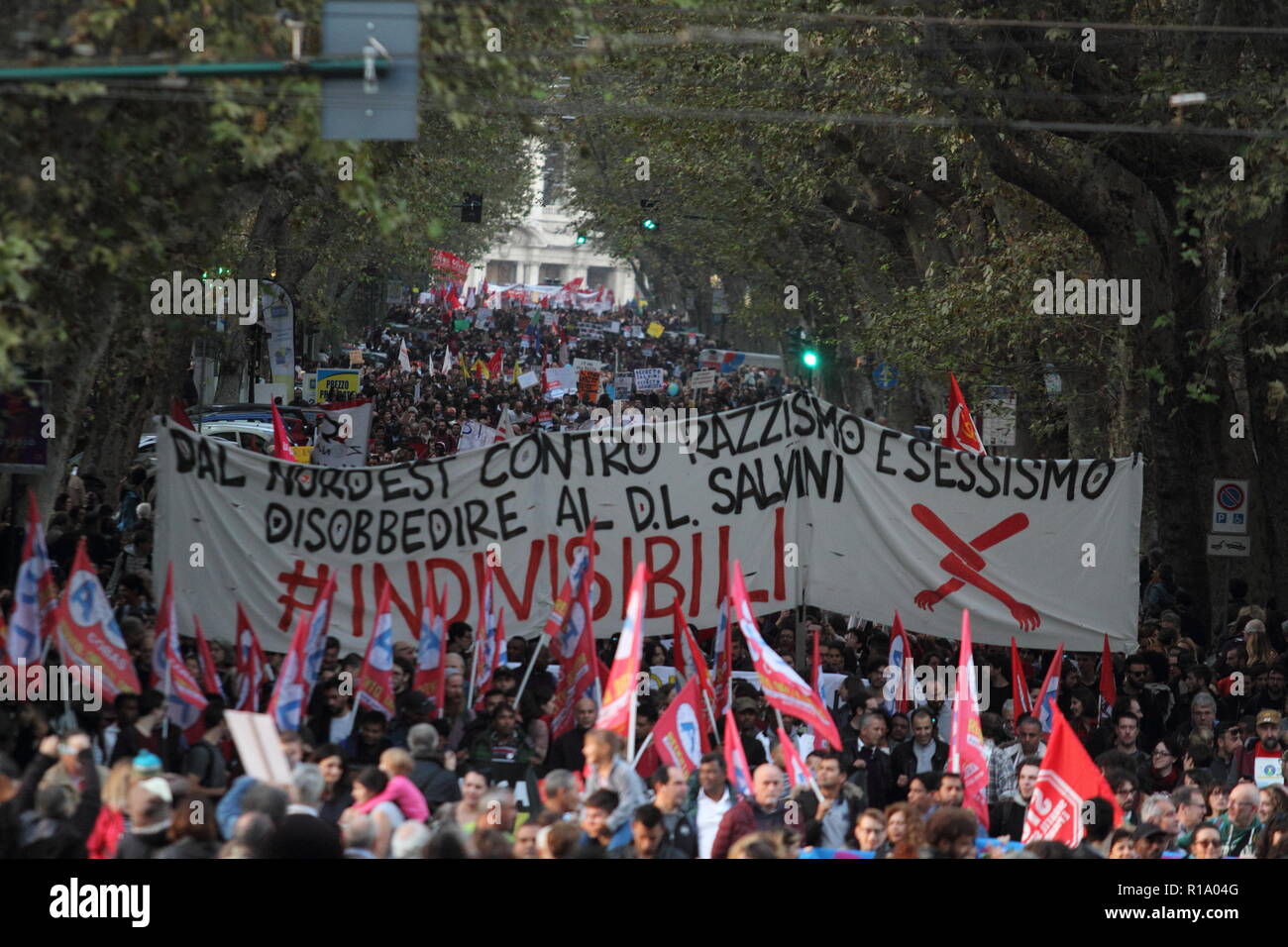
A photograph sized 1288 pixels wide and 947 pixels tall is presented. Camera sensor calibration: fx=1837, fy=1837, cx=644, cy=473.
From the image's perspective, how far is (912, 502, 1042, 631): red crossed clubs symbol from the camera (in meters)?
13.6

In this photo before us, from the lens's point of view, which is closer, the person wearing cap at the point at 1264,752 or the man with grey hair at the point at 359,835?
the man with grey hair at the point at 359,835

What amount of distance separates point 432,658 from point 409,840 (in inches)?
153

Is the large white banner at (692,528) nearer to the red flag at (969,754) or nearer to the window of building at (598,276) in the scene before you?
the red flag at (969,754)

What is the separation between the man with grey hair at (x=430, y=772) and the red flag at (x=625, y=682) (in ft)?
2.74

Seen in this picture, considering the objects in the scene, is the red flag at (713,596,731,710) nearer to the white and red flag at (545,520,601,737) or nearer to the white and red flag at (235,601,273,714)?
the white and red flag at (545,520,601,737)

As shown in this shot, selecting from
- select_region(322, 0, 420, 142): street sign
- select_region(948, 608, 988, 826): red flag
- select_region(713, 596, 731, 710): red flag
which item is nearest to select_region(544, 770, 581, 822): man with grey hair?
select_region(948, 608, 988, 826): red flag

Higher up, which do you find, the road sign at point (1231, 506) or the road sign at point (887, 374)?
the road sign at point (887, 374)

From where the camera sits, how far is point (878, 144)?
22.9 metres

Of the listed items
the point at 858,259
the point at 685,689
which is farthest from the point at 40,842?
the point at 858,259

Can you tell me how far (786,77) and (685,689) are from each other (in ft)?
40.3

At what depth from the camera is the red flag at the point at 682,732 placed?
32.3ft

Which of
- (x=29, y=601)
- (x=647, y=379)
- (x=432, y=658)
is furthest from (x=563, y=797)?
(x=647, y=379)

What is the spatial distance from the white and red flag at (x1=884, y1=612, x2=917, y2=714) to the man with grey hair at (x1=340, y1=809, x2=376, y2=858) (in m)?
5.83

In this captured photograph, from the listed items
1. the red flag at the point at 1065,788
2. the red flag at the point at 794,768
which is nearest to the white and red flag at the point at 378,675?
the red flag at the point at 794,768
